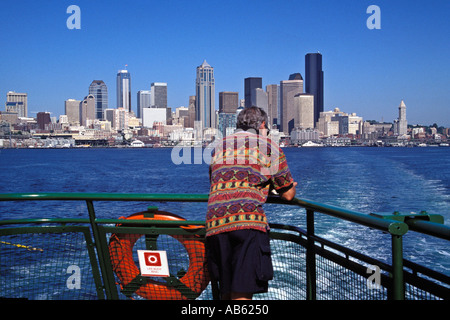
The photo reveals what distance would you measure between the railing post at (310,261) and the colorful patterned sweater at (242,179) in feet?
1.83

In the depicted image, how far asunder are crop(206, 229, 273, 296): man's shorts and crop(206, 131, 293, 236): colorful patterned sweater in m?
0.05

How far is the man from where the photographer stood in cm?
275

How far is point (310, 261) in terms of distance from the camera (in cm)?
339

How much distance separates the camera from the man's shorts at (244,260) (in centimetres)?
274

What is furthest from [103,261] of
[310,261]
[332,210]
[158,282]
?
[332,210]

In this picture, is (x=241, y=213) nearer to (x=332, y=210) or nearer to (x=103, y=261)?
(x=332, y=210)

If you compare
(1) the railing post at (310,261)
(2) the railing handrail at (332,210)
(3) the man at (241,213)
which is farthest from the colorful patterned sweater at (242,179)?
(1) the railing post at (310,261)

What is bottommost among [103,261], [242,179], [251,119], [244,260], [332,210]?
[103,261]

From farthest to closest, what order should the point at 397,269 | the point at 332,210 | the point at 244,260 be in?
the point at 332,210 → the point at 244,260 → the point at 397,269

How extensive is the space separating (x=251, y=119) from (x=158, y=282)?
1.46 m

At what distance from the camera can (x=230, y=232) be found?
277 centimetres

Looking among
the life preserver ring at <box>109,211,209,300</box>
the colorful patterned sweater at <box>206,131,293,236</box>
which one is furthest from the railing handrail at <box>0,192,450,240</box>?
the colorful patterned sweater at <box>206,131,293,236</box>

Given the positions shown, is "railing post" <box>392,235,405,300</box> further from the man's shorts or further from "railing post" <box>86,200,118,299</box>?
"railing post" <box>86,200,118,299</box>
